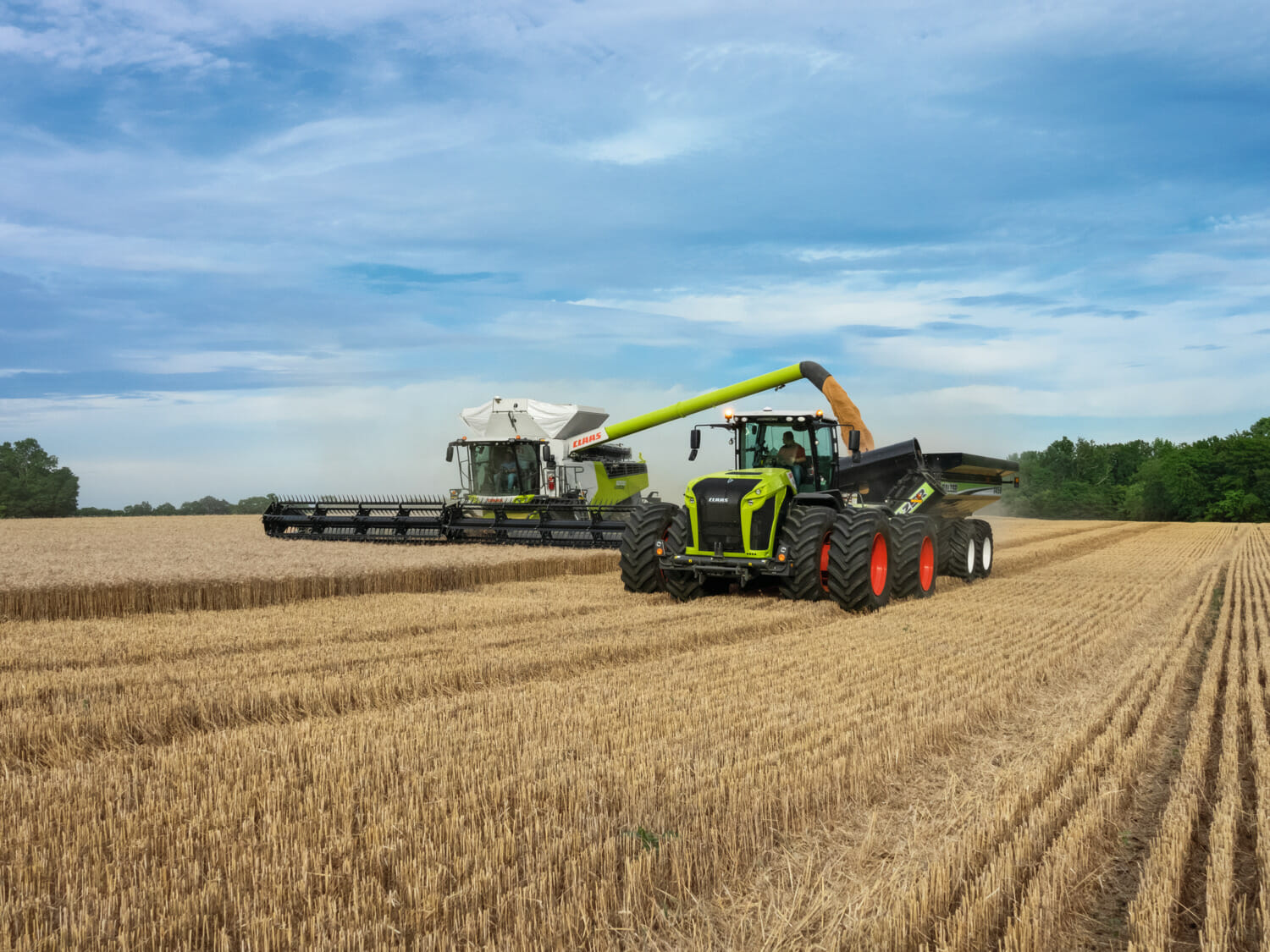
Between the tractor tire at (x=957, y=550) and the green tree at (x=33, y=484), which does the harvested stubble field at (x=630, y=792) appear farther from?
the green tree at (x=33, y=484)

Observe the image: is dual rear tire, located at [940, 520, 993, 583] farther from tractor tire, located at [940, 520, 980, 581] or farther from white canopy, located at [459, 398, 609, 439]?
white canopy, located at [459, 398, 609, 439]

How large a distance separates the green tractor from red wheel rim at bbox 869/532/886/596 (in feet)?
0.04

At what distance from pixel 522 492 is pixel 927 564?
388 inches

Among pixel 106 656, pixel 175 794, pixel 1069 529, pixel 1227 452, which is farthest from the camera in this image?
pixel 1227 452

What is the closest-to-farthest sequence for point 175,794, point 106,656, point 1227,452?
point 175,794
point 106,656
point 1227,452

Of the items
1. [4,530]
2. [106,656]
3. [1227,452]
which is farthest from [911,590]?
[1227,452]

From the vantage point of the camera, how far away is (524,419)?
20109 mm

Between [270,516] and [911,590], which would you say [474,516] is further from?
[911,590]

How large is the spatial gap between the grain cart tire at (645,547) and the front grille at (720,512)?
0.75 m

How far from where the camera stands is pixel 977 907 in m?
3.13

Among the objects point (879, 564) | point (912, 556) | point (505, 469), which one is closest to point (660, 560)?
point (879, 564)

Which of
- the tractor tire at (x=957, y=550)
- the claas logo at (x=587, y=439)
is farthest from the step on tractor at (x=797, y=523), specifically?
the claas logo at (x=587, y=439)

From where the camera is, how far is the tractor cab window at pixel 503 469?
19.9 m

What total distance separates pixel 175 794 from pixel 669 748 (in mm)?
2245
